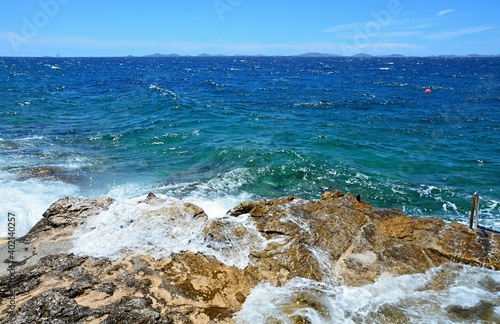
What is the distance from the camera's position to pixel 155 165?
20328mm

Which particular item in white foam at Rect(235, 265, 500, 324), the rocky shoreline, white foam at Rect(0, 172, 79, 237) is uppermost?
the rocky shoreline

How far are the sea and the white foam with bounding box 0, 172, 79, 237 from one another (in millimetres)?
68

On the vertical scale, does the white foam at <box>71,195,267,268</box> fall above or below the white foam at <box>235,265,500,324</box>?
above

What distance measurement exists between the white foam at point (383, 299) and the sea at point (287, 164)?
3 centimetres

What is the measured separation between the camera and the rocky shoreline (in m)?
6.87

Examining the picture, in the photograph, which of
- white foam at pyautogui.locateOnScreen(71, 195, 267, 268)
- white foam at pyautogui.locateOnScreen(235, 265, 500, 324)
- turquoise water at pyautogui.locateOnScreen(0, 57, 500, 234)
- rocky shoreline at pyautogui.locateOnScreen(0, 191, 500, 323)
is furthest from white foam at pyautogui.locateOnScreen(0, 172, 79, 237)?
white foam at pyautogui.locateOnScreen(235, 265, 500, 324)

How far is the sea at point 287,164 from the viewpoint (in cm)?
757

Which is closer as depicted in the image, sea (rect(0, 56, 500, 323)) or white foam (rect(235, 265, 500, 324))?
white foam (rect(235, 265, 500, 324))

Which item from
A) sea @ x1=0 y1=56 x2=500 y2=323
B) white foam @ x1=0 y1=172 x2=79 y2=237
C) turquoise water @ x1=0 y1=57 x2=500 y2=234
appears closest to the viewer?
sea @ x1=0 y1=56 x2=500 y2=323

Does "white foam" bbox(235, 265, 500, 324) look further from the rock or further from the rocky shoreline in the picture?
the rock

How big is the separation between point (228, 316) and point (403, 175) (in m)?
14.6

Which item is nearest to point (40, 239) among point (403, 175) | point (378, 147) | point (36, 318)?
point (36, 318)

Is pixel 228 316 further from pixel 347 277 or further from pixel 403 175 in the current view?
pixel 403 175

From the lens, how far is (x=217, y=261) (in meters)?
8.49
